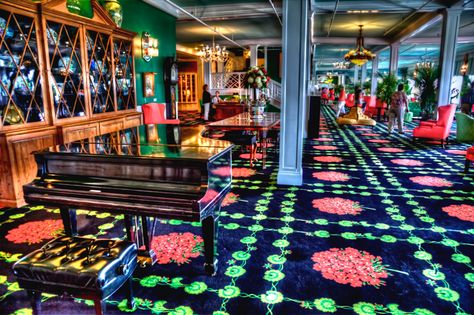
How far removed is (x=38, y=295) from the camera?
6.47 feet

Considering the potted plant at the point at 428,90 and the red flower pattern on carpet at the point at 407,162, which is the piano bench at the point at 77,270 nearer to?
the red flower pattern on carpet at the point at 407,162

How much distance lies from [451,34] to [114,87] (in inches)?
336

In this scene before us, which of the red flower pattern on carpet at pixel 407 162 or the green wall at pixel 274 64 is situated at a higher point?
the green wall at pixel 274 64

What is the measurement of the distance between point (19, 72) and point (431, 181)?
19.7ft

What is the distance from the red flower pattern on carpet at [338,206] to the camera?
393 centimetres

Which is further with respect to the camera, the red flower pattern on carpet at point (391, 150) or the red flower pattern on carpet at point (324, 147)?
the red flower pattern on carpet at point (324, 147)

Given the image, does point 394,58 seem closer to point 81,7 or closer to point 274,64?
point 274,64

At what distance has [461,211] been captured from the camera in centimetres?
390

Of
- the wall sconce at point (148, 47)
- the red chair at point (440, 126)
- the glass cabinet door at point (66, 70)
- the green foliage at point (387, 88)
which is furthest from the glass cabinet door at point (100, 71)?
the green foliage at point (387, 88)

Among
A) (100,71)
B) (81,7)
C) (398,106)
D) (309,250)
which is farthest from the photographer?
(398,106)

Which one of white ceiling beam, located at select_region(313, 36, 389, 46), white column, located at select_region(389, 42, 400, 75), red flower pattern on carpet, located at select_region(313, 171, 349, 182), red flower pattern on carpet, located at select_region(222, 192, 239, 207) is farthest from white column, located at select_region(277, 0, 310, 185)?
white column, located at select_region(389, 42, 400, 75)

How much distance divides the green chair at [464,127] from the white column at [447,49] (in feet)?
4.77

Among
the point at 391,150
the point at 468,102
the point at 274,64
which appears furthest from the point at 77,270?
the point at 274,64

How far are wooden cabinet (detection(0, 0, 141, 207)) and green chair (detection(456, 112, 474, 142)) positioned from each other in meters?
7.69
